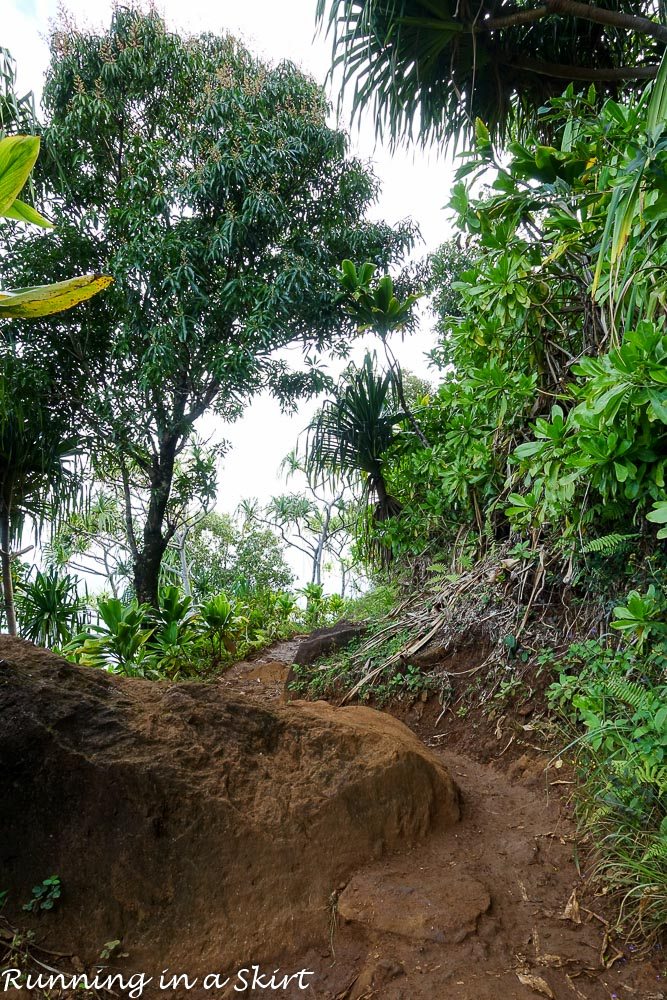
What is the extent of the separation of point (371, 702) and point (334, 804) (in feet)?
5.58

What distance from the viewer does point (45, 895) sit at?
5.98ft

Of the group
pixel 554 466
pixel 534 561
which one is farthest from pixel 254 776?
pixel 534 561

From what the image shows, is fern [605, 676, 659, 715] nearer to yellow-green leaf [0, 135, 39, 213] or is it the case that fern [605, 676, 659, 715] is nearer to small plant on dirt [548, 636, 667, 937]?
small plant on dirt [548, 636, 667, 937]

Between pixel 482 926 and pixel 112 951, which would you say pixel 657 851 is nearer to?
pixel 482 926

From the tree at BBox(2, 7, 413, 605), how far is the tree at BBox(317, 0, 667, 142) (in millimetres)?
2311

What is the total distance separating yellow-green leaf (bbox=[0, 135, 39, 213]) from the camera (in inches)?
95.3

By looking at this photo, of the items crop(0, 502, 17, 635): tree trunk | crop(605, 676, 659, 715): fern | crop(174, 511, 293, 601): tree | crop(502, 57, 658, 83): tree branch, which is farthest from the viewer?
crop(174, 511, 293, 601): tree

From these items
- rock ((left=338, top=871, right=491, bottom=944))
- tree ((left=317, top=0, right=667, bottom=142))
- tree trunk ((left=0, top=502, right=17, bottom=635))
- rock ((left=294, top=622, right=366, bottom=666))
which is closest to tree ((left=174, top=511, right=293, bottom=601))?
tree trunk ((left=0, top=502, right=17, bottom=635))

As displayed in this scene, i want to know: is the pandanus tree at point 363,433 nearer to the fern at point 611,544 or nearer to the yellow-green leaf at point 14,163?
the fern at point 611,544

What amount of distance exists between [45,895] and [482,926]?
4.23 feet

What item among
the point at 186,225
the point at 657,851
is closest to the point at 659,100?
the point at 657,851

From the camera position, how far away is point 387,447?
17.5 ft

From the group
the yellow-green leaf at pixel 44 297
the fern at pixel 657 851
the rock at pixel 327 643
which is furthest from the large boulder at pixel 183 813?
the rock at pixel 327 643

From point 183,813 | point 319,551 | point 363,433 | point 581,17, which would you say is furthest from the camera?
point 319,551
